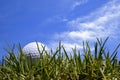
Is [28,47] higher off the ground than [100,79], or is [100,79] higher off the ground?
[28,47]

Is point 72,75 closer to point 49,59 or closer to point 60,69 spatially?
point 60,69

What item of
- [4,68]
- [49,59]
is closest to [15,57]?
[4,68]

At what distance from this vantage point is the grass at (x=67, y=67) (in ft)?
10.1

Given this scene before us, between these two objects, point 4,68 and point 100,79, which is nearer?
point 100,79

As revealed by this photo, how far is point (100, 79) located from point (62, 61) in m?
0.52

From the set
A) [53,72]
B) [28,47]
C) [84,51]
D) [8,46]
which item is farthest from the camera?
[28,47]

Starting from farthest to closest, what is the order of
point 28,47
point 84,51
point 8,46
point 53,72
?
point 28,47
point 8,46
point 84,51
point 53,72

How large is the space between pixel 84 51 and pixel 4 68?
94 centimetres

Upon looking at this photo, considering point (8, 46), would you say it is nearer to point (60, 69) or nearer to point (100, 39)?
point (60, 69)

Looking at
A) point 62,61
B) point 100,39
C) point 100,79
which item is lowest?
point 100,79

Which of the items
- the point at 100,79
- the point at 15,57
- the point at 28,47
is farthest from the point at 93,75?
the point at 28,47

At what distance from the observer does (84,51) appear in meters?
3.31

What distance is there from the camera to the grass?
121 inches

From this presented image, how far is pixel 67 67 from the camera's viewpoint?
328 centimetres
